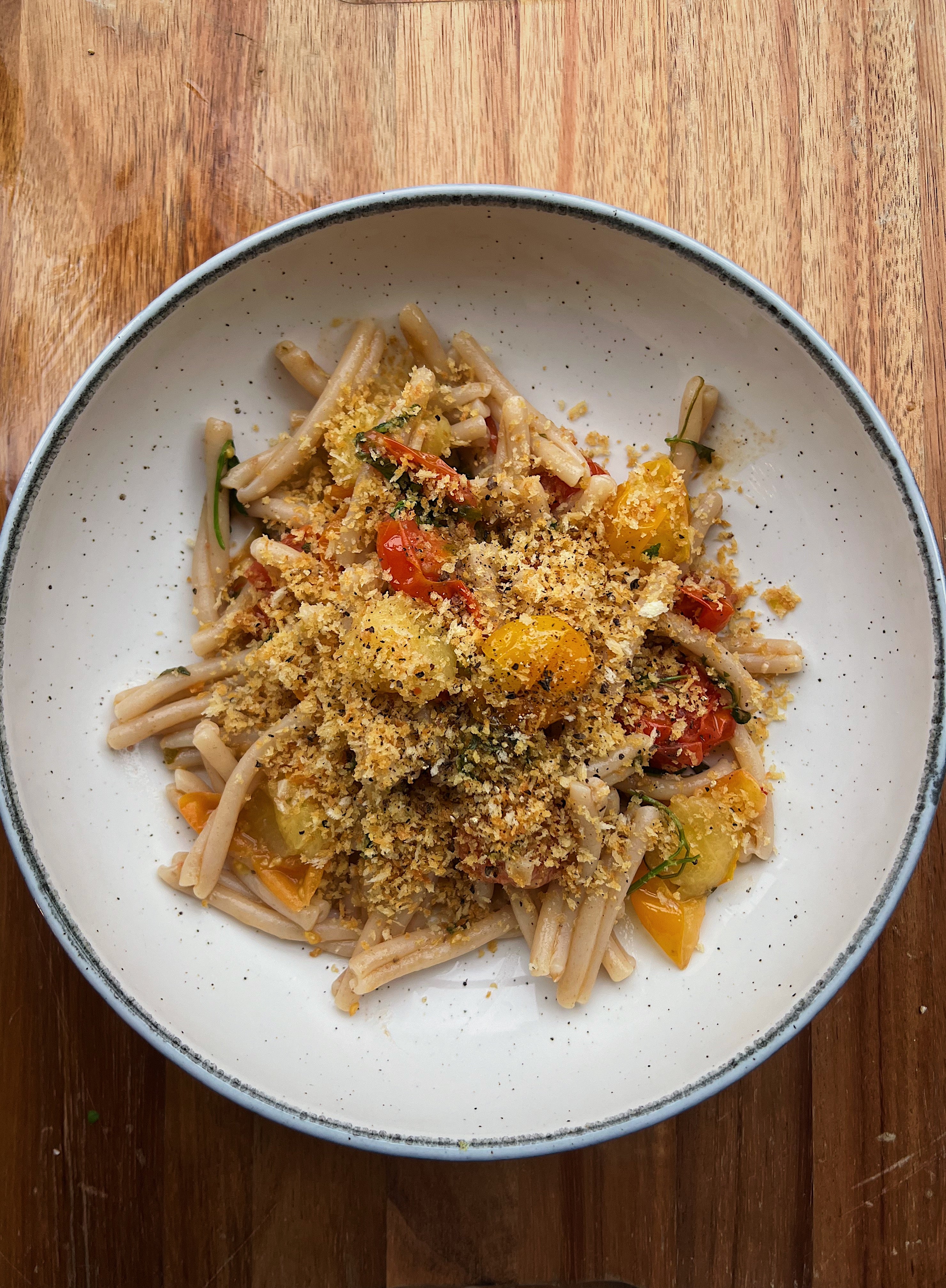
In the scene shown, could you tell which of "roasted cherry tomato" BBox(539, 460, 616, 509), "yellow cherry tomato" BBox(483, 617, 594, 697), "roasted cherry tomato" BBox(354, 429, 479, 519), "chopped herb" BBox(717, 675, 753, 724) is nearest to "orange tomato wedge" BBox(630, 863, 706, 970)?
"chopped herb" BBox(717, 675, 753, 724)

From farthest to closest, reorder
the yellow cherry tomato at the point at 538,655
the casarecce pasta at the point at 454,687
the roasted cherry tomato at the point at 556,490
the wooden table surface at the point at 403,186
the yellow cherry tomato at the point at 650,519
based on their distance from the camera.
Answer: the wooden table surface at the point at 403,186
the roasted cherry tomato at the point at 556,490
the yellow cherry tomato at the point at 650,519
the casarecce pasta at the point at 454,687
the yellow cherry tomato at the point at 538,655

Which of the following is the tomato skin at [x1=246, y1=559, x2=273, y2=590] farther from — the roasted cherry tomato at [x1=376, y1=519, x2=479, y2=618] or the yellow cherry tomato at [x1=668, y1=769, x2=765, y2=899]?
the yellow cherry tomato at [x1=668, y1=769, x2=765, y2=899]

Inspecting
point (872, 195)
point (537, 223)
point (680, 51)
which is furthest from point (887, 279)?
point (537, 223)

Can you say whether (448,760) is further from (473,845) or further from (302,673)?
(302,673)

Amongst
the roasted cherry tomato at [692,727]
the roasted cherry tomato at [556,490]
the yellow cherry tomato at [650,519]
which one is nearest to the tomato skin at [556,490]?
the roasted cherry tomato at [556,490]

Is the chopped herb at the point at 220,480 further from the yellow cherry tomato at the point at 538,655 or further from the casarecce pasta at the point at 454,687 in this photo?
the yellow cherry tomato at the point at 538,655

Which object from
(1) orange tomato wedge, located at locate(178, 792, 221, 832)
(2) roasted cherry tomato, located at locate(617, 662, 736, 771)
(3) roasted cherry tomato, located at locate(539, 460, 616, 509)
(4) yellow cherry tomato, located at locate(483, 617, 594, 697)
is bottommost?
(1) orange tomato wedge, located at locate(178, 792, 221, 832)

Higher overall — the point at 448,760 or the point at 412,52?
the point at 412,52
